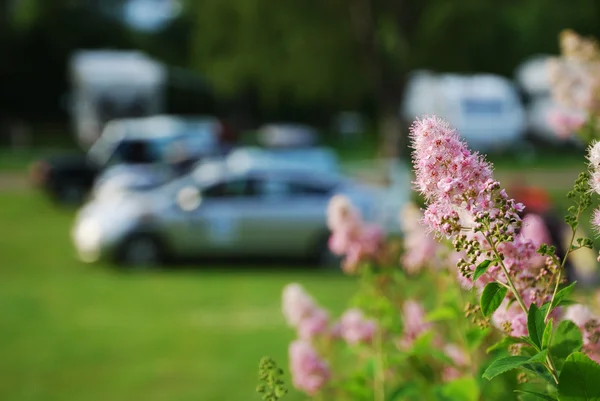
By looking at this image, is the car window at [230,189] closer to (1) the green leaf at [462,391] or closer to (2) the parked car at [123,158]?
(2) the parked car at [123,158]

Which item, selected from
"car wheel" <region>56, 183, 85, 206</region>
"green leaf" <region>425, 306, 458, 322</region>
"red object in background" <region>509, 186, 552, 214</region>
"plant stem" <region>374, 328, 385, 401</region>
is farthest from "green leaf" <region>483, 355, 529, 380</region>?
"car wheel" <region>56, 183, 85, 206</region>

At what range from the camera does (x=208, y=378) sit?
827 cm

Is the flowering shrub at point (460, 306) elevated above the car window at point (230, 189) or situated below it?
below

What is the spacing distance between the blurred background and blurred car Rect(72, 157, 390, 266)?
0.07 feet

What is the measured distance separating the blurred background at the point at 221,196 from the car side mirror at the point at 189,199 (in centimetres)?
2

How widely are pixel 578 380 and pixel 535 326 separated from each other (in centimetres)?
13

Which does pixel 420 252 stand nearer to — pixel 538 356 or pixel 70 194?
pixel 538 356

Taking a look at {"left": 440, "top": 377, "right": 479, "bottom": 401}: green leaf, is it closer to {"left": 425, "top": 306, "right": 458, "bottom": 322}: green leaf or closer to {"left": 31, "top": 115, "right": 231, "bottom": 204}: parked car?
{"left": 425, "top": 306, "right": 458, "bottom": 322}: green leaf

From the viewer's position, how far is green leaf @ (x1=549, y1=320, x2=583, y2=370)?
89.4 inches

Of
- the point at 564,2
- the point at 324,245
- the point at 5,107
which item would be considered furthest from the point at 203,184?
the point at 5,107

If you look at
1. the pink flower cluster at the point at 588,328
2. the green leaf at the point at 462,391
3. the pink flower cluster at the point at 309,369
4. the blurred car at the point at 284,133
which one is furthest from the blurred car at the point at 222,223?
the blurred car at the point at 284,133

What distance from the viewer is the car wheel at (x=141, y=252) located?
45.6ft

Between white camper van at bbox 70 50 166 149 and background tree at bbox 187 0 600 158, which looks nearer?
background tree at bbox 187 0 600 158

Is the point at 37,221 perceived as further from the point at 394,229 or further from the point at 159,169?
the point at 394,229
